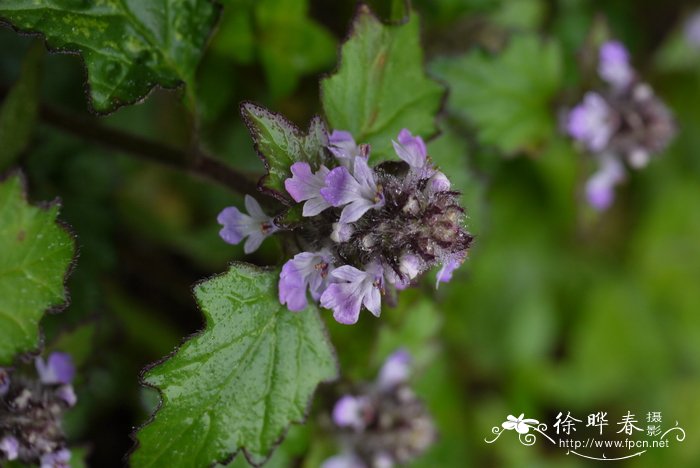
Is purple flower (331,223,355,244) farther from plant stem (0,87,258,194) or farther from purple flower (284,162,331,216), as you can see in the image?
plant stem (0,87,258,194)

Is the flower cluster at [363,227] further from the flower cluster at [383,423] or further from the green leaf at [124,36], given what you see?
the flower cluster at [383,423]

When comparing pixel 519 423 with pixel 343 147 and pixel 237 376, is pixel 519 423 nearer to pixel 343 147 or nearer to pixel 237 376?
pixel 237 376

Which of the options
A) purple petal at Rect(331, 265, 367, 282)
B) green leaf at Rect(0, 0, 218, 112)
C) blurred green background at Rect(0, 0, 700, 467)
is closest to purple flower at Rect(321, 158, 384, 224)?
purple petal at Rect(331, 265, 367, 282)

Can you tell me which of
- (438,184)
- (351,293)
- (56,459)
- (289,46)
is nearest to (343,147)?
(438,184)

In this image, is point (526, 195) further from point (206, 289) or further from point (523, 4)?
point (206, 289)

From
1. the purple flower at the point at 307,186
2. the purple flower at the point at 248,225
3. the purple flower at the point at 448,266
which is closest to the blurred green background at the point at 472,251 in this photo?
the purple flower at the point at 448,266
